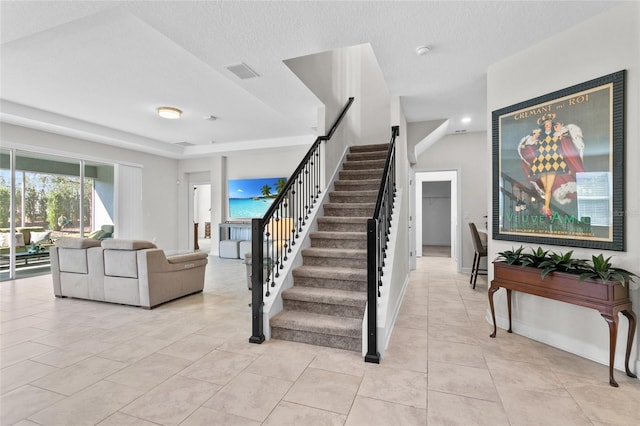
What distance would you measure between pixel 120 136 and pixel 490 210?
7540mm

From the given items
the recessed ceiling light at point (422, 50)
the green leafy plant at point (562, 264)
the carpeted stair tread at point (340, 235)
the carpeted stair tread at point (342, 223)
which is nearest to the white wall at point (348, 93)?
the carpeted stair tread at point (342, 223)

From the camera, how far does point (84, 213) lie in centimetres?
714

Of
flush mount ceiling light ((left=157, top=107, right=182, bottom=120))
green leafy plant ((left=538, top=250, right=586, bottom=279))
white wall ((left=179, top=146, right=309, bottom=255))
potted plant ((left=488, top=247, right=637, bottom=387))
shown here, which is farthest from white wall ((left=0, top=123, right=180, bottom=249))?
green leafy plant ((left=538, top=250, right=586, bottom=279))

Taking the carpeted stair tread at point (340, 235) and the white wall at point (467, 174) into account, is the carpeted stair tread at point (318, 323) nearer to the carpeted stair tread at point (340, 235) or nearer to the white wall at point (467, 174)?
the carpeted stair tread at point (340, 235)

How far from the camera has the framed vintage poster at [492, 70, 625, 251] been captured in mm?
2531

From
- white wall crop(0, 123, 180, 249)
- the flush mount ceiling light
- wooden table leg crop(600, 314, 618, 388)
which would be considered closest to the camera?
wooden table leg crop(600, 314, 618, 388)

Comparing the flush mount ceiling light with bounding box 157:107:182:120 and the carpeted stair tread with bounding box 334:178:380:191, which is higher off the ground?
the flush mount ceiling light with bounding box 157:107:182:120

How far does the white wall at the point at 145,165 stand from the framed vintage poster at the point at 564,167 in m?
7.97

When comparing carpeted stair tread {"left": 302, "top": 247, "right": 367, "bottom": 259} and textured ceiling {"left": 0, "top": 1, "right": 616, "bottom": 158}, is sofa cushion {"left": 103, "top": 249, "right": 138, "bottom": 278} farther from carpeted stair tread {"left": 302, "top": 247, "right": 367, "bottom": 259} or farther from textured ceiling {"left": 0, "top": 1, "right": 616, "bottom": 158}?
textured ceiling {"left": 0, "top": 1, "right": 616, "bottom": 158}

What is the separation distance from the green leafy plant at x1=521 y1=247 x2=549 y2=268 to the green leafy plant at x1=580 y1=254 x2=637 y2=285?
1.23ft

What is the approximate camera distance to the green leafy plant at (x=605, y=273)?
7.52 feet

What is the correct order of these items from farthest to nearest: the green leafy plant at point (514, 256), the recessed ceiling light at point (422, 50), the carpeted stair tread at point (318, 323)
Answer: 1. the recessed ceiling light at point (422, 50)
2. the green leafy plant at point (514, 256)
3. the carpeted stair tread at point (318, 323)

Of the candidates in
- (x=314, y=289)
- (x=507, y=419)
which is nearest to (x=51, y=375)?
(x=314, y=289)

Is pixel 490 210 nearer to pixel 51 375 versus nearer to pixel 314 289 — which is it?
pixel 314 289
